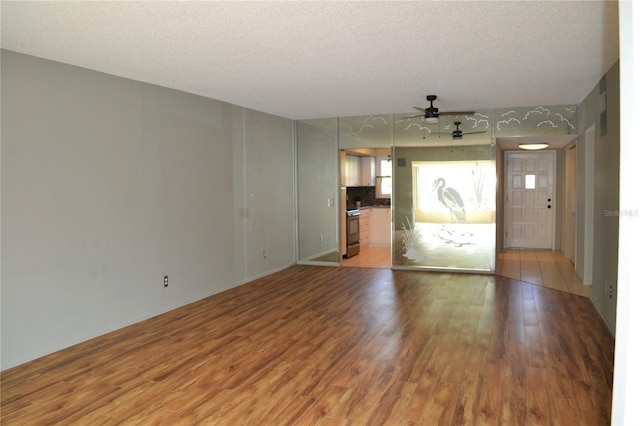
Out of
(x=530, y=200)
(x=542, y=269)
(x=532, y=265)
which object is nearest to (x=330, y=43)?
(x=542, y=269)

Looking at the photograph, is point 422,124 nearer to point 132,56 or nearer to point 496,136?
point 496,136

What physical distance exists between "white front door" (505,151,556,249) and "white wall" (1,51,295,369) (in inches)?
251

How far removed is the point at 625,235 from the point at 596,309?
360 cm

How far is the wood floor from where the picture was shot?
2975 mm

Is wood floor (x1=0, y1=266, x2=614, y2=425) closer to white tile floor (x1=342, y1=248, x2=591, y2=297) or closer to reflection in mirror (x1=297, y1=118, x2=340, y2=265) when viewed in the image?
white tile floor (x1=342, y1=248, x2=591, y2=297)

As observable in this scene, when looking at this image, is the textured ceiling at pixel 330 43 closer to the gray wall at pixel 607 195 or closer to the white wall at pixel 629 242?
the gray wall at pixel 607 195

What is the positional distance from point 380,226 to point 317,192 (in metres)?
2.66

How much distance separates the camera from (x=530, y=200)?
10.4m

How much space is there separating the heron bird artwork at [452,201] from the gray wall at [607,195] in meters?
2.17

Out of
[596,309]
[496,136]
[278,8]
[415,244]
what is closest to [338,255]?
[415,244]

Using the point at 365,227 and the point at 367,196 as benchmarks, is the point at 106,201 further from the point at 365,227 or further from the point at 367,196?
the point at 367,196

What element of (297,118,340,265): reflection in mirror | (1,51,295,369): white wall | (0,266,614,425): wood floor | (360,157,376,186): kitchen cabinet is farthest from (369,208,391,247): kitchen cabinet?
(0,266,614,425): wood floor

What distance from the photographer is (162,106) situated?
17.5ft

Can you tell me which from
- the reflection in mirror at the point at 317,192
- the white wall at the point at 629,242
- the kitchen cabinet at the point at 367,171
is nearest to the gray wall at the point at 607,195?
the white wall at the point at 629,242
